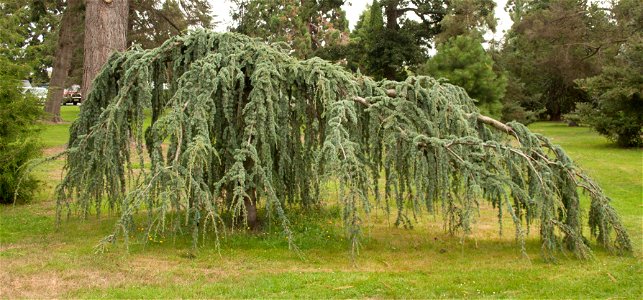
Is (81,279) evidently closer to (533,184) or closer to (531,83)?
(533,184)

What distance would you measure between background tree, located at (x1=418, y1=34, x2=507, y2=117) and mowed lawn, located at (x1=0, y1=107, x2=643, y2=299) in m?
10.9

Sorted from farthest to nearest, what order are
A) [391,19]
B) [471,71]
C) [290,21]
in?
1. [290,21]
2. [391,19]
3. [471,71]

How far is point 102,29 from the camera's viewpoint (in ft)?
34.8

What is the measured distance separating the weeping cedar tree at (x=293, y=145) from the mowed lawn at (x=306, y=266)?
0.34m

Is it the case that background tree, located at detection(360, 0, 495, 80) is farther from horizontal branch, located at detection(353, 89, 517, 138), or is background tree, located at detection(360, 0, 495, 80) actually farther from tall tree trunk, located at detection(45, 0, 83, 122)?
horizontal branch, located at detection(353, 89, 517, 138)

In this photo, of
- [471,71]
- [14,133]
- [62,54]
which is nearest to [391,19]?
[471,71]

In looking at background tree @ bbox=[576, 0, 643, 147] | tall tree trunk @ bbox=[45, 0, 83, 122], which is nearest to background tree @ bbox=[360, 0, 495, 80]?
background tree @ bbox=[576, 0, 643, 147]

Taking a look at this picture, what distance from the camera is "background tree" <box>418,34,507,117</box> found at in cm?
1880

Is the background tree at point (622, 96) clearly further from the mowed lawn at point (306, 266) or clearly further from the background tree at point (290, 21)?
the background tree at point (290, 21)

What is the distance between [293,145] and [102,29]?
5601mm

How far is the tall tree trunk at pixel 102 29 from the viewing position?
34.7 feet

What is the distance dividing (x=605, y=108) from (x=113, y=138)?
16264 mm

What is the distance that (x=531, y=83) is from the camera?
107 ft

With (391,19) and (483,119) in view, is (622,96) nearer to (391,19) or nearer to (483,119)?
(391,19)
